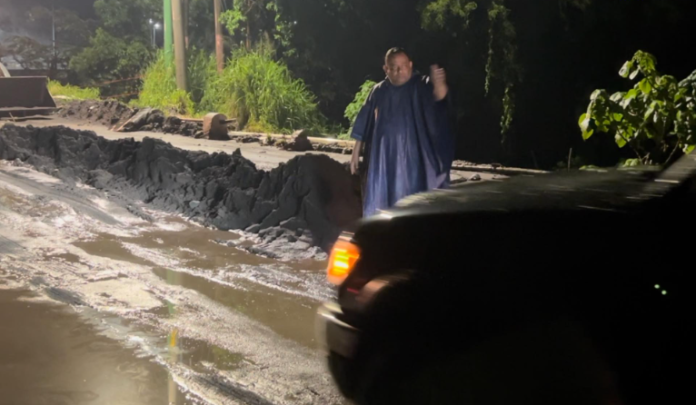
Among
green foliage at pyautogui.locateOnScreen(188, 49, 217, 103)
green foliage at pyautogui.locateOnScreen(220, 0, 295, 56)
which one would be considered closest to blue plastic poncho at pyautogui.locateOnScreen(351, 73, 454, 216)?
green foliage at pyautogui.locateOnScreen(220, 0, 295, 56)

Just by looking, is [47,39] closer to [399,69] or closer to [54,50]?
[54,50]

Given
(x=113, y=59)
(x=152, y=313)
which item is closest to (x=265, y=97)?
(x=152, y=313)

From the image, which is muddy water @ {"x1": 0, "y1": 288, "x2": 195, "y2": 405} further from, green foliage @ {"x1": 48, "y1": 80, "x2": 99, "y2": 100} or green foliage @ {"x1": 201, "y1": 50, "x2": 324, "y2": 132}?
green foliage @ {"x1": 48, "y1": 80, "x2": 99, "y2": 100}

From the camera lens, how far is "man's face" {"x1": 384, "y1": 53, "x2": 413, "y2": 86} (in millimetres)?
5305

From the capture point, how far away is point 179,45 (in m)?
19.2

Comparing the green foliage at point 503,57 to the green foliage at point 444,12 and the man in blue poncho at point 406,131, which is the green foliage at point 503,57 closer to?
the green foliage at point 444,12

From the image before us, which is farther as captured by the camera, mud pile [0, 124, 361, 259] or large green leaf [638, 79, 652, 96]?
mud pile [0, 124, 361, 259]

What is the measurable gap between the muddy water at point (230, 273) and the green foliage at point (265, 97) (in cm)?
920

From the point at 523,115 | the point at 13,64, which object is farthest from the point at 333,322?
the point at 13,64

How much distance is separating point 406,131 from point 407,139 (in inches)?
2.3

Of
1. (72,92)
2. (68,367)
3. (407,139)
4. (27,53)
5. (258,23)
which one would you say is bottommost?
(68,367)

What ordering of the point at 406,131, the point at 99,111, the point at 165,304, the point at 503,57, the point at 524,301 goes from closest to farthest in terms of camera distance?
the point at 524,301
the point at 406,131
the point at 165,304
the point at 503,57
the point at 99,111

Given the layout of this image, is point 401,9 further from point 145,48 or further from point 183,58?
point 145,48

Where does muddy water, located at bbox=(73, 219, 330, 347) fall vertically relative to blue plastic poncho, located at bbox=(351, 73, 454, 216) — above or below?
below
